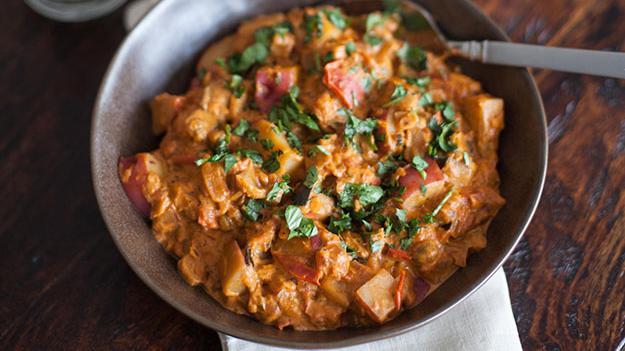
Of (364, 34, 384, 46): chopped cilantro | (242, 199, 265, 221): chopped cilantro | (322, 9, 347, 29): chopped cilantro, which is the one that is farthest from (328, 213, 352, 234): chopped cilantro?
(322, 9, 347, 29): chopped cilantro

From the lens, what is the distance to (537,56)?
305cm

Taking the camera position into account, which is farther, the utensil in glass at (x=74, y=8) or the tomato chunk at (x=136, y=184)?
the utensil in glass at (x=74, y=8)

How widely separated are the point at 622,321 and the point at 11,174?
3.40m

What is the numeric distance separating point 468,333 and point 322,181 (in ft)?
3.28

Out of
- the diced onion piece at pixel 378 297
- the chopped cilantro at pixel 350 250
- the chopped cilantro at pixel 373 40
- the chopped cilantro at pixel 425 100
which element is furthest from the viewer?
the chopped cilantro at pixel 373 40

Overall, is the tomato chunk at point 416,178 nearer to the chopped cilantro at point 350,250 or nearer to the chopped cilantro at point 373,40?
the chopped cilantro at point 350,250

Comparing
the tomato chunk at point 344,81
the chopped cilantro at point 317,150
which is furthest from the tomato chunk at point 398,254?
the tomato chunk at point 344,81

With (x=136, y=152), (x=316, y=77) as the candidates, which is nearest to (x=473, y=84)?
(x=316, y=77)

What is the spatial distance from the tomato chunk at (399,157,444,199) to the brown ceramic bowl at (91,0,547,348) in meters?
0.41

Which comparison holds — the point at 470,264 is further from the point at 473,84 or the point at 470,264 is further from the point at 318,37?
the point at 318,37

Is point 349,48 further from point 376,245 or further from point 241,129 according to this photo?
point 376,245

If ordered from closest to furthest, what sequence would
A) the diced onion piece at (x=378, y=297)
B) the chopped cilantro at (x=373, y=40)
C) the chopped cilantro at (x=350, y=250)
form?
Result: the diced onion piece at (x=378, y=297)
the chopped cilantro at (x=350, y=250)
the chopped cilantro at (x=373, y=40)

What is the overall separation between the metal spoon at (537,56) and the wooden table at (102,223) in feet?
1.82

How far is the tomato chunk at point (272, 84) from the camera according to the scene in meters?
3.17
